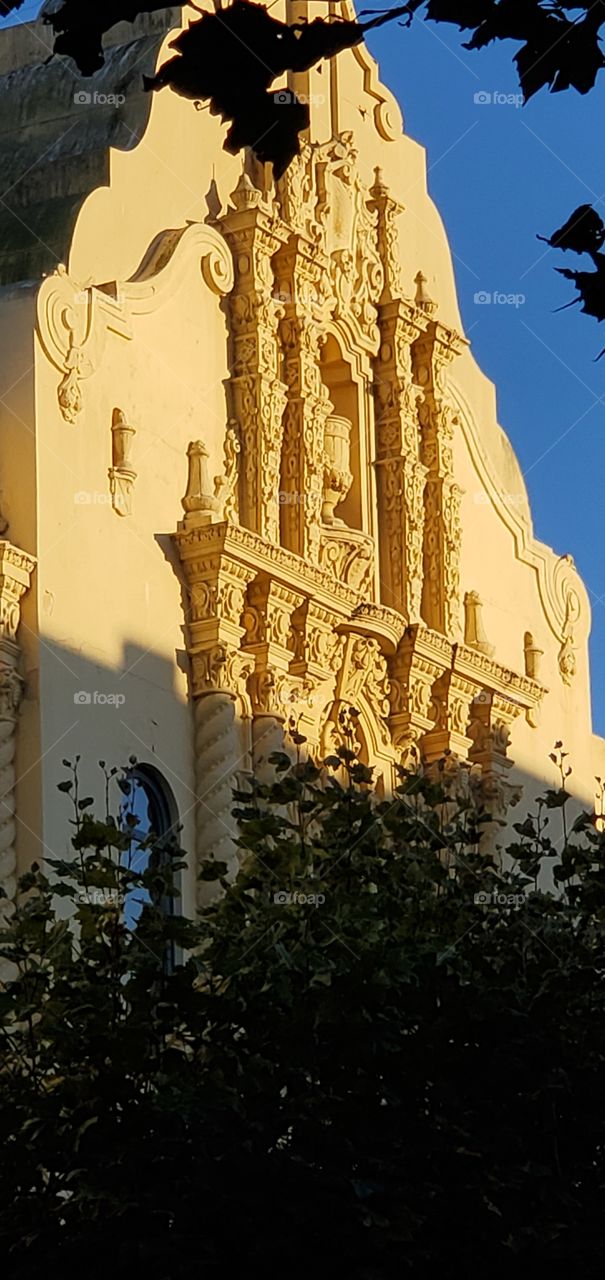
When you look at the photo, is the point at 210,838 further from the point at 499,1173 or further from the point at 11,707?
the point at 499,1173

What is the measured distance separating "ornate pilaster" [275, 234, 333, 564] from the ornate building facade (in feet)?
0.08

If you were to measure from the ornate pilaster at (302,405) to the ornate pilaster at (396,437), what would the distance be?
110cm

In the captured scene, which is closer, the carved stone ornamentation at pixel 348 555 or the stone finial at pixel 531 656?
the carved stone ornamentation at pixel 348 555

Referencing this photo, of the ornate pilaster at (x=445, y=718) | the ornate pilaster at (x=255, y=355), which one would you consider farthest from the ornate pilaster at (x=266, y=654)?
the ornate pilaster at (x=445, y=718)

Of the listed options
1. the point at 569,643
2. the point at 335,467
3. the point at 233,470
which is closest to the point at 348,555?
the point at 335,467

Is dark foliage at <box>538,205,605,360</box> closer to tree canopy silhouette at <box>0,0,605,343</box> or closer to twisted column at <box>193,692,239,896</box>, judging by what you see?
tree canopy silhouette at <box>0,0,605,343</box>

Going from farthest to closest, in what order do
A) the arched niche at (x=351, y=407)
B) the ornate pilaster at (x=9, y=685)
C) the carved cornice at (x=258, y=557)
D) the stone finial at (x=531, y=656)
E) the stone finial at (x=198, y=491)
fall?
the stone finial at (x=531, y=656), the arched niche at (x=351, y=407), the stone finial at (x=198, y=491), the carved cornice at (x=258, y=557), the ornate pilaster at (x=9, y=685)

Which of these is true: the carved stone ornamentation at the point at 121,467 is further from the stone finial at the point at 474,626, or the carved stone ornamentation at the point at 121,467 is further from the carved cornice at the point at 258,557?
the stone finial at the point at 474,626

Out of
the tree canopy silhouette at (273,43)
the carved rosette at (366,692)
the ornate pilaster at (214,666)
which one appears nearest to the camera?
the tree canopy silhouette at (273,43)

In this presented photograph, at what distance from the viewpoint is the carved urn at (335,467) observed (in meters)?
24.0

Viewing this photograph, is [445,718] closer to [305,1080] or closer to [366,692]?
[366,692]

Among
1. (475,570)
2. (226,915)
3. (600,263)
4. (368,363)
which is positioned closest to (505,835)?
(475,570)

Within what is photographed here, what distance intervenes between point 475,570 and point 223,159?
192 inches

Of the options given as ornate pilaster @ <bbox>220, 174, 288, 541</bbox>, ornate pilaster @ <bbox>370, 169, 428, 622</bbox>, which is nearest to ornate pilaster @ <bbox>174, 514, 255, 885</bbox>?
ornate pilaster @ <bbox>220, 174, 288, 541</bbox>
